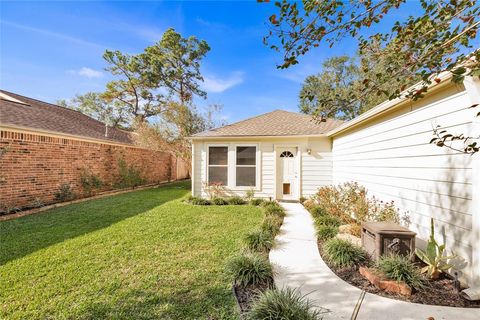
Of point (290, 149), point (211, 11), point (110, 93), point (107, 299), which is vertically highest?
point (110, 93)

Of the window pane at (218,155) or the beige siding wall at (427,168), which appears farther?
the window pane at (218,155)

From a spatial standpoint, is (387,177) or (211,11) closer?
(387,177)

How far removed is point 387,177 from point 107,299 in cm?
539

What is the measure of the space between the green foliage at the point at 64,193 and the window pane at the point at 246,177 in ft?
21.5

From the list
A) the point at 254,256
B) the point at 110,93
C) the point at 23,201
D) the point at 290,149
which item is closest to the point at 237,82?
the point at 290,149

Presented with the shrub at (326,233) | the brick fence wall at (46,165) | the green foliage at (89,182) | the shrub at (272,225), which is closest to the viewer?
the shrub at (326,233)

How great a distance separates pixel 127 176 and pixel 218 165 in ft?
19.6

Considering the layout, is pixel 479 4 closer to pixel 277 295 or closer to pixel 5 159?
pixel 277 295

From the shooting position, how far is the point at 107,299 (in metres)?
2.73

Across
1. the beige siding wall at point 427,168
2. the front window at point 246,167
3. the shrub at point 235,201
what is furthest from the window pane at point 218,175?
the beige siding wall at point 427,168

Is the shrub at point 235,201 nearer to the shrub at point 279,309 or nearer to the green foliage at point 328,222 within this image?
the green foliage at point 328,222

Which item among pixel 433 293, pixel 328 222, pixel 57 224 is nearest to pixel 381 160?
pixel 328 222

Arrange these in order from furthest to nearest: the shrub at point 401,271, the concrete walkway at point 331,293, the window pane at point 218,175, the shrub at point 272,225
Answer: the window pane at point 218,175 < the shrub at point 272,225 < the shrub at point 401,271 < the concrete walkway at point 331,293

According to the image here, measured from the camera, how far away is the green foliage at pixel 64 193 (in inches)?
334
